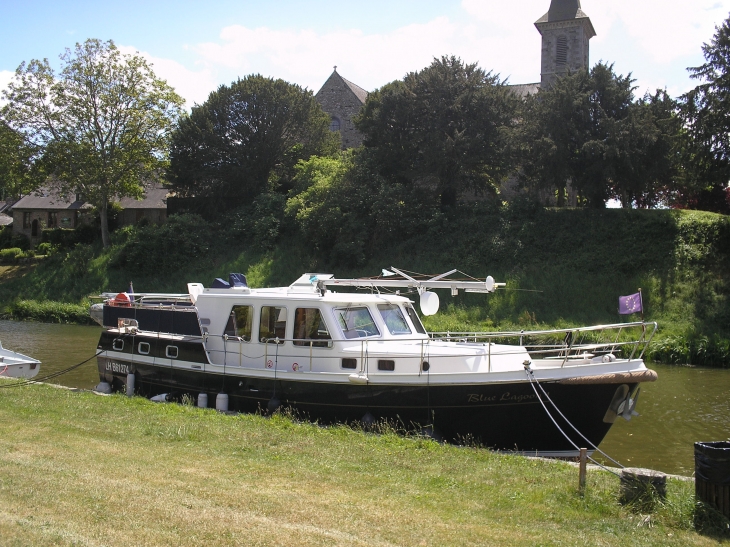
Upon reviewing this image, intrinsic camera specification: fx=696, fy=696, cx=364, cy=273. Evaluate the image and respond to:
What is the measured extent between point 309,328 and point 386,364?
1822 millimetres

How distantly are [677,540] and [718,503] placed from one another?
32.5 inches

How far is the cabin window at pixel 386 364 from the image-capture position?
1292 cm

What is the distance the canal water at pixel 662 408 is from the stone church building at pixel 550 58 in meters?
31.6

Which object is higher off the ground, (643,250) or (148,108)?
(148,108)

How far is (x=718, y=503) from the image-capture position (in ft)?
24.0

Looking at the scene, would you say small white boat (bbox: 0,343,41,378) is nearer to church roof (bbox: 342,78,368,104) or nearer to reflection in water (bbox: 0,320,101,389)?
reflection in water (bbox: 0,320,101,389)

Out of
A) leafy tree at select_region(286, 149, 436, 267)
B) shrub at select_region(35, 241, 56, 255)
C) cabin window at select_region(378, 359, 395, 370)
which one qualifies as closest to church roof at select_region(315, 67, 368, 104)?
leafy tree at select_region(286, 149, 436, 267)

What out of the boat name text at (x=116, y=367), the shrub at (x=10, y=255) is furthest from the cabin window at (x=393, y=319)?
the shrub at (x=10, y=255)

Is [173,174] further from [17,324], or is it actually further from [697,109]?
[697,109]

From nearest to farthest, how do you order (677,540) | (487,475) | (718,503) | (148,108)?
(677,540) < (718,503) < (487,475) < (148,108)

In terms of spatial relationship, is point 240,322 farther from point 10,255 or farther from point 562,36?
point 562,36

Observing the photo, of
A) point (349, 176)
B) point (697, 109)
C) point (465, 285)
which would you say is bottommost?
point (465, 285)

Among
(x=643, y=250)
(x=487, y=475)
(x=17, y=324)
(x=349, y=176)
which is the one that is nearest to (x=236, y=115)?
(x=349, y=176)

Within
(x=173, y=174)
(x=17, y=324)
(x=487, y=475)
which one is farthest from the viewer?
(x=173, y=174)
